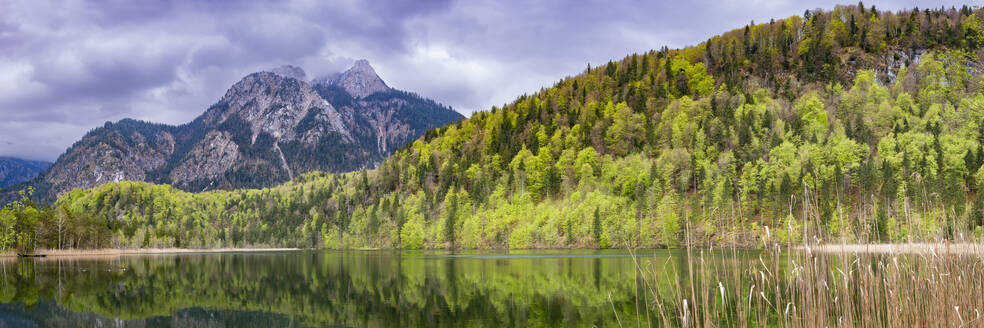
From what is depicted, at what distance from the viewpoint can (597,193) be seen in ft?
400

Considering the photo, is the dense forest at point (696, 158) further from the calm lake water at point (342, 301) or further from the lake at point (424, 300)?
the lake at point (424, 300)

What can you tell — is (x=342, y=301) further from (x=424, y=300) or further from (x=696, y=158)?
(x=696, y=158)

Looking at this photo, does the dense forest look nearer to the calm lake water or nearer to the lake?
the calm lake water

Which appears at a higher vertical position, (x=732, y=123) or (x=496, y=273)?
(x=732, y=123)

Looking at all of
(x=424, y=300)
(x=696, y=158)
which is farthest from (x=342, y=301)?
(x=696, y=158)

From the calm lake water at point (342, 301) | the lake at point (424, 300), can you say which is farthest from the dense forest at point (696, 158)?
the lake at point (424, 300)

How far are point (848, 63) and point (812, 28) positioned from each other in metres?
24.4

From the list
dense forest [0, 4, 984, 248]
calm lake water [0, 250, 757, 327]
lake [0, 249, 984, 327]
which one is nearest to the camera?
lake [0, 249, 984, 327]

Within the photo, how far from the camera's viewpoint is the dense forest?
319 feet

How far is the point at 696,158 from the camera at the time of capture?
423 feet

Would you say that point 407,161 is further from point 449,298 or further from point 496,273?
point 449,298

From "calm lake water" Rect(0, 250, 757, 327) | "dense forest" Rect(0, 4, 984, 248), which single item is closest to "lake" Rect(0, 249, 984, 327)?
"calm lake water" Rect(0, 250, 757, 327)

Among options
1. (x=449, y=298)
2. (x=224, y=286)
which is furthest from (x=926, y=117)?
(x=224, y=286)

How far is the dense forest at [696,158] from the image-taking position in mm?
97188
